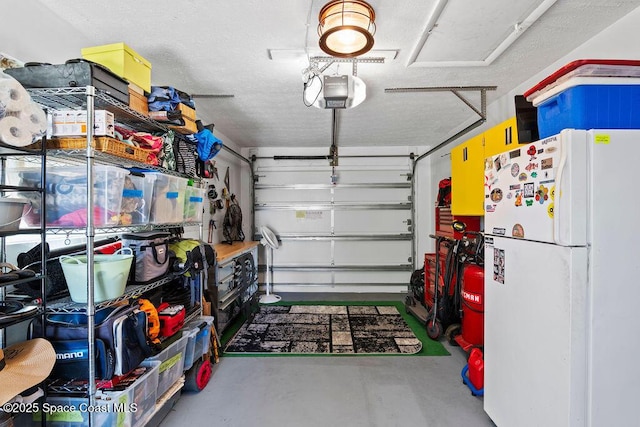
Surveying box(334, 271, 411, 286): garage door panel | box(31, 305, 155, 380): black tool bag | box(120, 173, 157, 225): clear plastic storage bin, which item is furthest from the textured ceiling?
box(334, 271, 411, 286): garage door panel

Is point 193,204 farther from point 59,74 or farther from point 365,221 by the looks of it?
point 365,221

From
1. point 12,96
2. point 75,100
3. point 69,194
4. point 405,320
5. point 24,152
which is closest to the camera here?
point 12,96

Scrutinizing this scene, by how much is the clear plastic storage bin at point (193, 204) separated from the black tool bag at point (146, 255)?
401 mm

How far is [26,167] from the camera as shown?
1.56m

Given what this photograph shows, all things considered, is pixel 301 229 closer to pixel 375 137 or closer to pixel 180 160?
pixel 375 137

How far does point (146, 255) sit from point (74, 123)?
847mm

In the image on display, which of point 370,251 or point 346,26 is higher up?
point 346,26

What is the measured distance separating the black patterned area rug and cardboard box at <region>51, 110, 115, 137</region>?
7.84ft

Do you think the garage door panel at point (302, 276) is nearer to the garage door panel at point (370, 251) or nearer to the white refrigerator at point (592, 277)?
the garage door panel at point (370, 251)

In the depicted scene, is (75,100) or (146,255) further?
(146,255)

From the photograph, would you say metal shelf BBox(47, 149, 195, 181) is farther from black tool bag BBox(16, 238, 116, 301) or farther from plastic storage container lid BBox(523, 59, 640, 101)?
plastic storage container lid BBox(523, 59, 640, 101)

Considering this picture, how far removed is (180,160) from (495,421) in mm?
2872

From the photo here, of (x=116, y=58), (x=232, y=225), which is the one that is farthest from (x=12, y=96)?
(x=232, y=225)

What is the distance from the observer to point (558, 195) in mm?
1338
